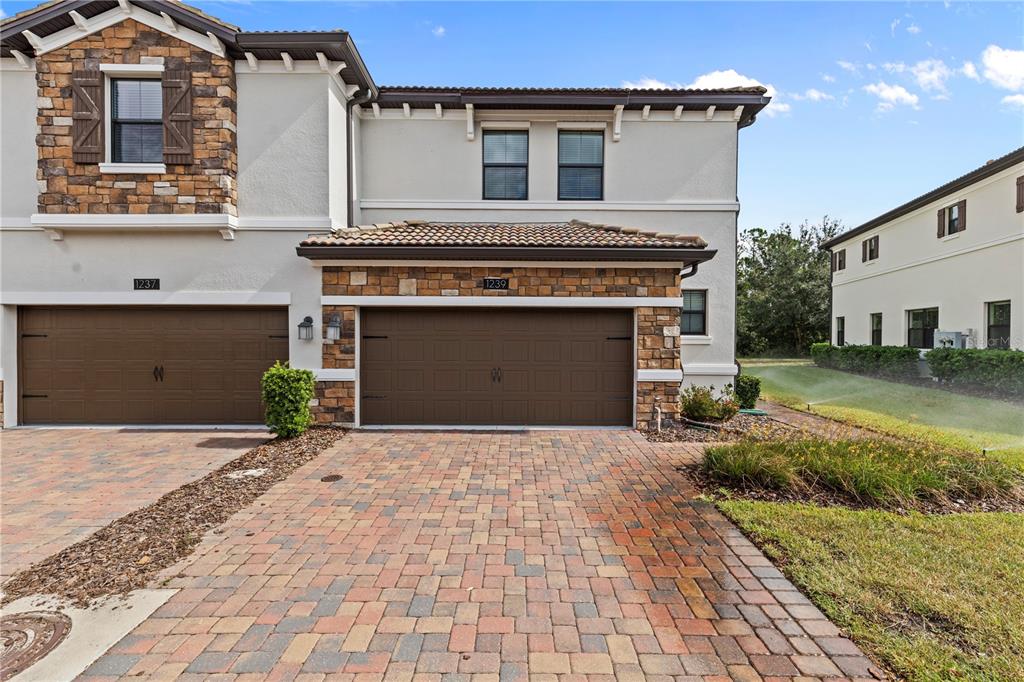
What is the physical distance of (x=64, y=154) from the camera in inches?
334

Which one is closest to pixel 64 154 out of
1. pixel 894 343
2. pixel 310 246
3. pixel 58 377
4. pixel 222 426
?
pixel 58 377

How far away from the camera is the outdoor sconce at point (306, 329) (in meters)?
8.59

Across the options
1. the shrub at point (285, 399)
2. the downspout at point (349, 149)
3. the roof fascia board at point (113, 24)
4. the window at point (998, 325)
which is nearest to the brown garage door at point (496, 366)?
the shrub at point (285, 399)

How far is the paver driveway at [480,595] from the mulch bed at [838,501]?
54 cm

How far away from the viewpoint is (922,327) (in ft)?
57.1

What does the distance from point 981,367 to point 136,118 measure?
2178 centimetres

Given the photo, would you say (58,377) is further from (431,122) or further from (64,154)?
(431,122)

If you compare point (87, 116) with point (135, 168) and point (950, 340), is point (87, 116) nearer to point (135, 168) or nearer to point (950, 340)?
point (135, 168)

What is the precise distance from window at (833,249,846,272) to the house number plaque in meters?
22.7

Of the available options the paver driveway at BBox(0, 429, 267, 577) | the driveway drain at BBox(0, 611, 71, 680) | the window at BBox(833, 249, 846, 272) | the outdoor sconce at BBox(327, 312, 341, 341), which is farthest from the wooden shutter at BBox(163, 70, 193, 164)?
the window at BBox(833, 249, 846, 272)

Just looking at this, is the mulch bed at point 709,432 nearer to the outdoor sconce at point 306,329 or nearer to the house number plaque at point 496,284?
the house number plaque at point 496,284

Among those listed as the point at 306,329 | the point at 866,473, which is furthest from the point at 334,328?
the point at 866,473

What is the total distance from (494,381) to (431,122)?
6.68 meters

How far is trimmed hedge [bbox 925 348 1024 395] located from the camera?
39.7 ft
